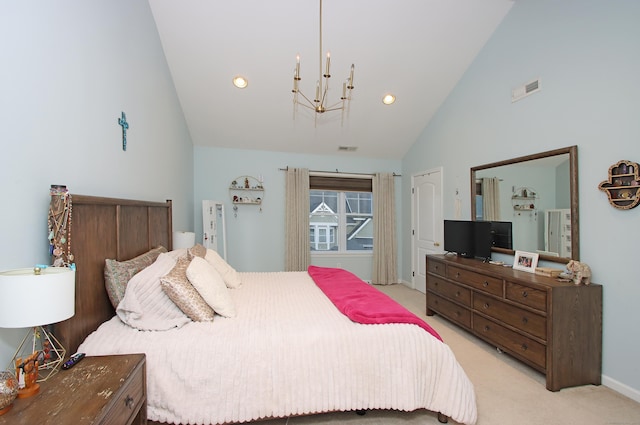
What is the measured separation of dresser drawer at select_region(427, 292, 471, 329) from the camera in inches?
116

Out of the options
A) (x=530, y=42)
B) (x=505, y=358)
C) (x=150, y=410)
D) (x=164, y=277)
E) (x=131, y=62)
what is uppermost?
(x=530, y=42)

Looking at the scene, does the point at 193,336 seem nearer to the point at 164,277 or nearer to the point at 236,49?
the point at 164,277

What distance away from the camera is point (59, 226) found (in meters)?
1.34

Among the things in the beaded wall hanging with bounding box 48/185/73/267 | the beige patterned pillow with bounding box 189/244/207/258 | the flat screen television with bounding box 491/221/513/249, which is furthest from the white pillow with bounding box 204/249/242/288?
the flat screen television with bounding box 491/221/513/249

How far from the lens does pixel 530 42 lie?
9.15ft

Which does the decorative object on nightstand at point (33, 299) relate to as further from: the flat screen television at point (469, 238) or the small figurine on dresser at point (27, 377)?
the flat screen television at point (469, 238)

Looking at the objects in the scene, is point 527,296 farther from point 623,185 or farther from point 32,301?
point 32,301

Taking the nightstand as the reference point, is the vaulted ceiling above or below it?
above

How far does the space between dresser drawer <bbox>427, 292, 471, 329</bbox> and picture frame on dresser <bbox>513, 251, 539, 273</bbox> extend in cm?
66

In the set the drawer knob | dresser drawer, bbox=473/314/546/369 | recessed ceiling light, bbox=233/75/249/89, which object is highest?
recessed ceiling light, bbox=233/75/249/89

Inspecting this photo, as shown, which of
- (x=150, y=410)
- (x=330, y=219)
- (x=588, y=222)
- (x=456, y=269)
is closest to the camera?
(x=150, y=410)

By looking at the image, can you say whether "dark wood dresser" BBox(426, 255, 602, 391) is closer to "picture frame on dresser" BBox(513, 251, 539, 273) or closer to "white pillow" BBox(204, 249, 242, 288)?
"picture frame on dresser" BBox(513, 251, 539, 273)

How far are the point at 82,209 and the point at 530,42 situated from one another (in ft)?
12.9

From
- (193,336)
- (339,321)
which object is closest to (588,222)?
(339,321)
